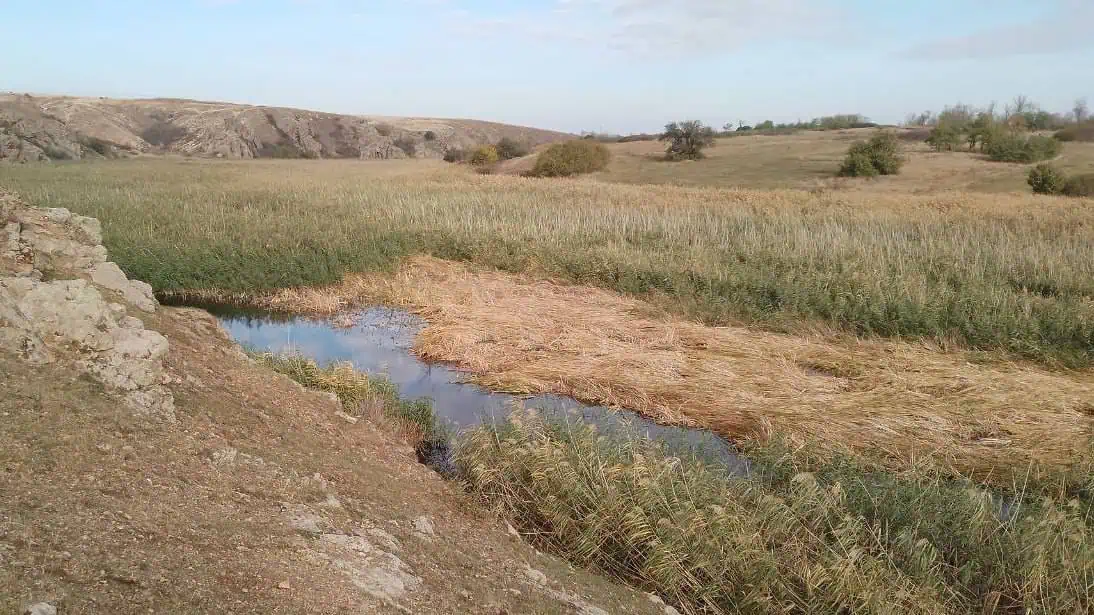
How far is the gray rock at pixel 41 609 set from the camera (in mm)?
2117

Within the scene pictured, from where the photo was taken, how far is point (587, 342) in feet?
28.2

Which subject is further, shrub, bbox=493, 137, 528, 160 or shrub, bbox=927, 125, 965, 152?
shrub, bbox=493, 137, 528, 160

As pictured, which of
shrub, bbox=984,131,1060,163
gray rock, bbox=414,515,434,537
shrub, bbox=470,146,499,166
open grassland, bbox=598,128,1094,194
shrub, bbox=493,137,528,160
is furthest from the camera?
shrub, bbox=493,137,528,160

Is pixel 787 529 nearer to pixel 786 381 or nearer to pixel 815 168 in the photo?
pixel 786 381

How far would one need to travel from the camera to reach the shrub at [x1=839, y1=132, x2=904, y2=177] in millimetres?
25703

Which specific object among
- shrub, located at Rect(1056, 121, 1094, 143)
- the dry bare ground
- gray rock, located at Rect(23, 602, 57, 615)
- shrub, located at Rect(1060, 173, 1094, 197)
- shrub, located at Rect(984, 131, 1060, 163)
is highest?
shrub, located at Rect(1056, 121, 1094, 143)

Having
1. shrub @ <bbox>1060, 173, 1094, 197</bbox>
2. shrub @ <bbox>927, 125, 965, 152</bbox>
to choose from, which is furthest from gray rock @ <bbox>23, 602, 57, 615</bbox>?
shrub @ <bbox>927, 125, 965, 152</bbox>

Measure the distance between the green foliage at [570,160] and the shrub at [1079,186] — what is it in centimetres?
1886

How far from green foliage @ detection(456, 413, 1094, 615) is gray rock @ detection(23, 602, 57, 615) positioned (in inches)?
105

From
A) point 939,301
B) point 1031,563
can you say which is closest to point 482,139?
point 939,301

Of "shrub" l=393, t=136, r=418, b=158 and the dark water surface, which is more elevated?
"shrub" l=393, t=136, r=418, b=158

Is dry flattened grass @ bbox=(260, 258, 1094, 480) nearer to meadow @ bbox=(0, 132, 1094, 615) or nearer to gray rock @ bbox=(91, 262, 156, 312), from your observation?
meadow @ bbox=(0, 132, 1094, 615)

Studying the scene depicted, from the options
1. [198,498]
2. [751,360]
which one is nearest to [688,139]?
[751,360]

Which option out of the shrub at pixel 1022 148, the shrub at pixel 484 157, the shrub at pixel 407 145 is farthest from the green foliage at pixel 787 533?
the shrub at pixel 407 145
